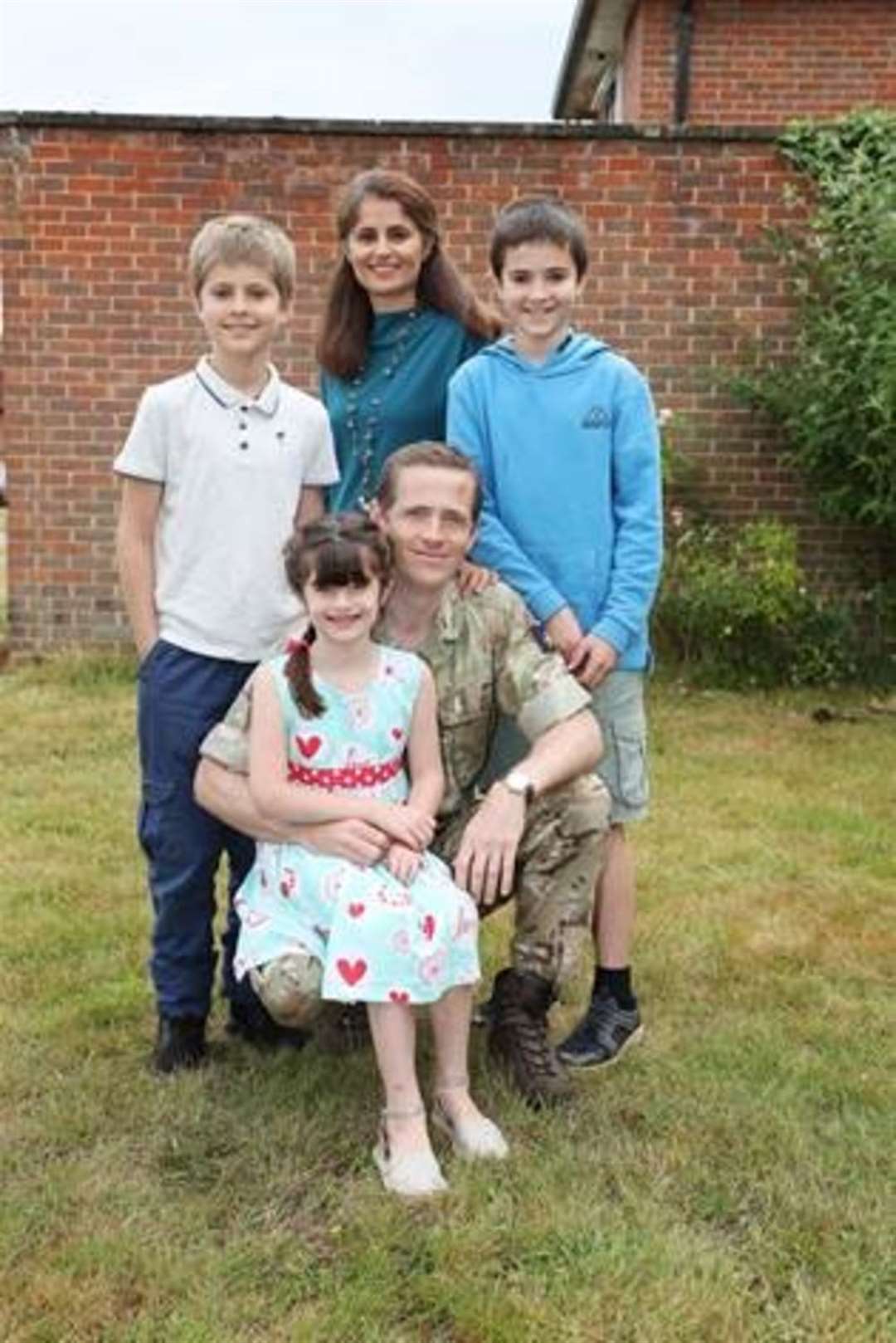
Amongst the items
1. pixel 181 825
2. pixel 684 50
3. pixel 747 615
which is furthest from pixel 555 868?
pixel 684 50

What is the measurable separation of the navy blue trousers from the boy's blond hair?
774mm

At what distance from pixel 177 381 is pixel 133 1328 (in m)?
1.79

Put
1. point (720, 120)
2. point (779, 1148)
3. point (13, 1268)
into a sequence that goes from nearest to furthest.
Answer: point (13, 1268) < point (779, 1148) < point (720, 120)

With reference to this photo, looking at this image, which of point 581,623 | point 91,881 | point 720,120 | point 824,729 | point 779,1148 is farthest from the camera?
point 720,120

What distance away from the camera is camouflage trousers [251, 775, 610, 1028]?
3268 millimetres

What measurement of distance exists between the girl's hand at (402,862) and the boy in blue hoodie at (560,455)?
1.95ft

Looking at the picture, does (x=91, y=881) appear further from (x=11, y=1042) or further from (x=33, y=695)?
(x=33, y=695)

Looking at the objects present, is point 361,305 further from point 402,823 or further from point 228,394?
point 402,823

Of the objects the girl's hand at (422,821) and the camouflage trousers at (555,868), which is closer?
the girl's hand at (422,821)

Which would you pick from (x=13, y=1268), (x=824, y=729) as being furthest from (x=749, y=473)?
(x=13, y=1268)

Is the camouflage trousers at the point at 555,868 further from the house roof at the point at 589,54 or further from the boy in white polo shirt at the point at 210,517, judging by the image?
the house roof at the point at 589,54

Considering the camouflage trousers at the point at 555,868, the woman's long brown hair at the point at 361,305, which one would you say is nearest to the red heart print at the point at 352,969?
the camouflage trousers at the point at 555,868

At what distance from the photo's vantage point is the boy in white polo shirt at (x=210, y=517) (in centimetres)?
319

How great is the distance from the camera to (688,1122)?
3170 mm
